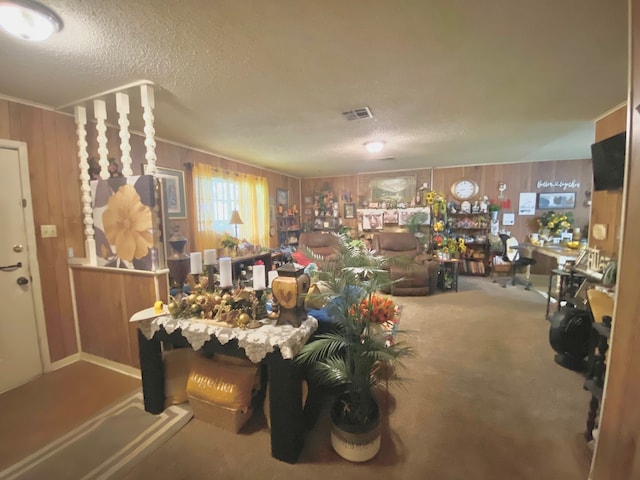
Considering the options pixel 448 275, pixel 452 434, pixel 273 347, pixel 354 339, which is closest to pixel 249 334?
pixel 273 347

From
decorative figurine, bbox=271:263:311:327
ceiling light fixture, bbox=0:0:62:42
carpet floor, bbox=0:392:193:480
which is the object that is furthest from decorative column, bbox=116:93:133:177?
carpet floor, bbox=0:392:193:480

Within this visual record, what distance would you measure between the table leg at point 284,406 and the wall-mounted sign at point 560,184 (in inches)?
241

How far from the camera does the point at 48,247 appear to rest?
2350 millimetres

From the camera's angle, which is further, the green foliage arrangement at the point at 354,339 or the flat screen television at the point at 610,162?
the flat screen television at the point at 610,162

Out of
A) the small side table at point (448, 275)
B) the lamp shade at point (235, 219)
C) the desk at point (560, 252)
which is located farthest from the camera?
the small side table at point (448, 275)

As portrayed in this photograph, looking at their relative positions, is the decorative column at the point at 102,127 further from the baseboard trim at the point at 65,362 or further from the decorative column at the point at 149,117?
the baseboard trim at the point at 65,362

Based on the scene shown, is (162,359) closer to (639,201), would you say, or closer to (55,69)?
(55,69)

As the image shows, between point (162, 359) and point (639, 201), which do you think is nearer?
point (639, 201)

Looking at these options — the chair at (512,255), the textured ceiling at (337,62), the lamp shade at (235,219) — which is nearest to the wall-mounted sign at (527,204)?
the chair at (512,255)

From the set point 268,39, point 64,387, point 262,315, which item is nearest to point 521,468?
point 262,315

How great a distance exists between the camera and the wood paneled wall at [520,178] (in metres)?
5.06

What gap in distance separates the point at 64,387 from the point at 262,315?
6.24ft

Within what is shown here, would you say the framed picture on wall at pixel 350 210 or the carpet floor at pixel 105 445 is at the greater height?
the framed picture on wall at pixel 350 210

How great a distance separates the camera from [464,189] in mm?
5660
